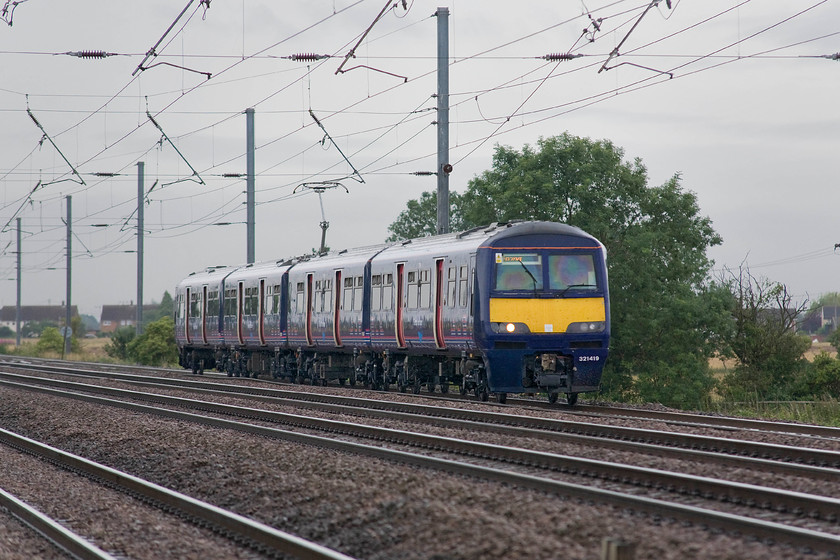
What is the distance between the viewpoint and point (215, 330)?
38156mm

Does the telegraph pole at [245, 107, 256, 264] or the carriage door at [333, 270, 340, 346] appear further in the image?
the telegraph pole at [245, 107, 256, 264]

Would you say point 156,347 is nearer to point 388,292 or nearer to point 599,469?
point 388,292

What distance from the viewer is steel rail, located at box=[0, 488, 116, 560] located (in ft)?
28.6

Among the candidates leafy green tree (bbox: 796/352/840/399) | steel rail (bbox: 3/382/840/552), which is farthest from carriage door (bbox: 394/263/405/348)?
leafy green tree (bbox: 796/352/840/399)

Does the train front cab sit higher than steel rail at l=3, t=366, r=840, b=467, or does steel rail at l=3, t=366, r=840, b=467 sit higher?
the train front cab

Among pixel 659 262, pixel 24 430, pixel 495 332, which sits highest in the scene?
pixel 659 262

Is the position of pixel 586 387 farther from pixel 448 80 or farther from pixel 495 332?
pixel 448 80

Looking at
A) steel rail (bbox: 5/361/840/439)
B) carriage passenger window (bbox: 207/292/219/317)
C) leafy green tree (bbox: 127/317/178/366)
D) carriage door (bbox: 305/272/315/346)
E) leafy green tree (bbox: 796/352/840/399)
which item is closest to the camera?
steel rail (bbox: 5/361/840/439)

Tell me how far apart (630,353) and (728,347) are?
3.85 metres

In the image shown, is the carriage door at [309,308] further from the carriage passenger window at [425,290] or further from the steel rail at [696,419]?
the steel rail at [696,419]

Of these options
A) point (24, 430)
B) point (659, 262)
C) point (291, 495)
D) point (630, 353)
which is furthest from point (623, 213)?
point (291, 495)

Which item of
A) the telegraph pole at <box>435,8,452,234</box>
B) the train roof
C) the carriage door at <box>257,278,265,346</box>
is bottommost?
the carriage door at <box>257,278,265,346</box>

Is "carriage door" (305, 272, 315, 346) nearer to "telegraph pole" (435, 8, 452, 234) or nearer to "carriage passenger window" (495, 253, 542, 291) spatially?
"telegraph pole" (435, 8, 452, 234)

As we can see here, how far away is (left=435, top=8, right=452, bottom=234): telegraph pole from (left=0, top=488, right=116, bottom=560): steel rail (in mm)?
16446
